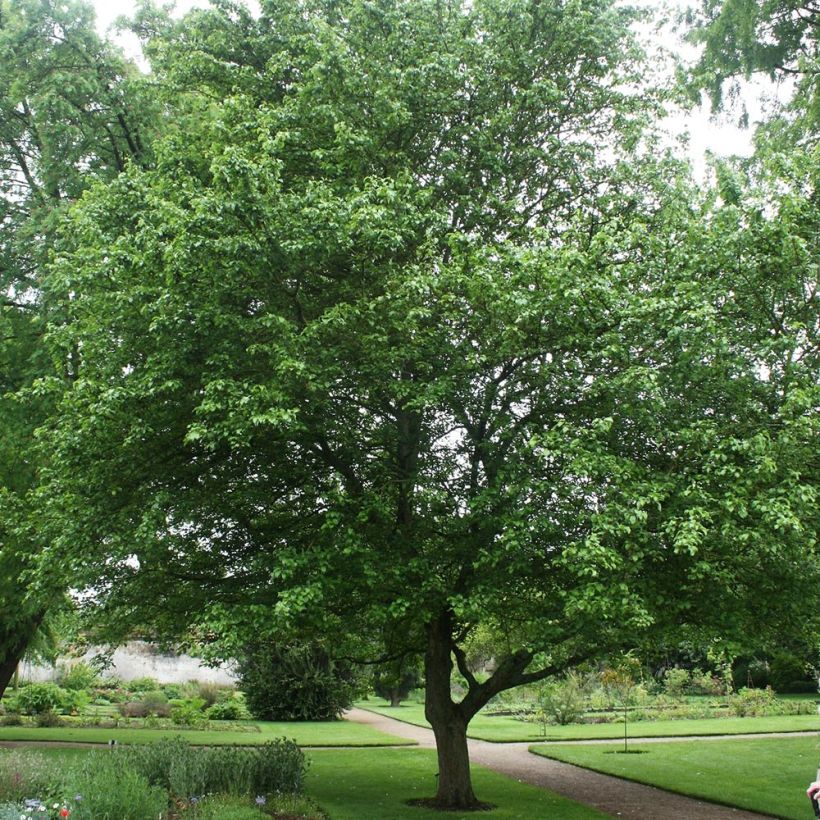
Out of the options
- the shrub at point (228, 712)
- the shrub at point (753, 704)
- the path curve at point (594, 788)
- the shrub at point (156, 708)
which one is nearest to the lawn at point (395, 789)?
the path curve at point (594, 788)

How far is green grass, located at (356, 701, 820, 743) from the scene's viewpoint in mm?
24875

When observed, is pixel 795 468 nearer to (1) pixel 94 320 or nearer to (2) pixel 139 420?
(2) pixel 139 420

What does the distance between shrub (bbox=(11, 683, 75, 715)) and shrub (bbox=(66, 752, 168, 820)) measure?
77.8 ft

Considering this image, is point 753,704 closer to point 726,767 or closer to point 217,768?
point 726,767

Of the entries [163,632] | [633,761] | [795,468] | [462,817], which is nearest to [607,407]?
[795,468]

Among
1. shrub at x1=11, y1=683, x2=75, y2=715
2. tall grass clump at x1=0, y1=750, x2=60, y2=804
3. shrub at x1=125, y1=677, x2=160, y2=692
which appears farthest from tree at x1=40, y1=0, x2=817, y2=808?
shrub at x1=125, y1=677, x2=160, y2=692

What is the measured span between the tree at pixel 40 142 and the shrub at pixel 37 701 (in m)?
13.7

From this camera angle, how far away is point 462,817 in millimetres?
11984

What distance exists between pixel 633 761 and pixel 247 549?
468 inches

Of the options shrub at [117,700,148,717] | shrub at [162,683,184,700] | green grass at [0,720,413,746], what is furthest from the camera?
shrub at [162,683,184,700]

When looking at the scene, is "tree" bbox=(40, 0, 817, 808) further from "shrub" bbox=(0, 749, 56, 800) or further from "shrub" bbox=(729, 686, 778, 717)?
"shrub" bbox=(729, 686, 778, 717)

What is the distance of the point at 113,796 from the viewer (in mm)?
8133

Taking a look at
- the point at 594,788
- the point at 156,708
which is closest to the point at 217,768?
the point at 594,788

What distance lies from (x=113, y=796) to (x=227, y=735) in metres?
16.7
